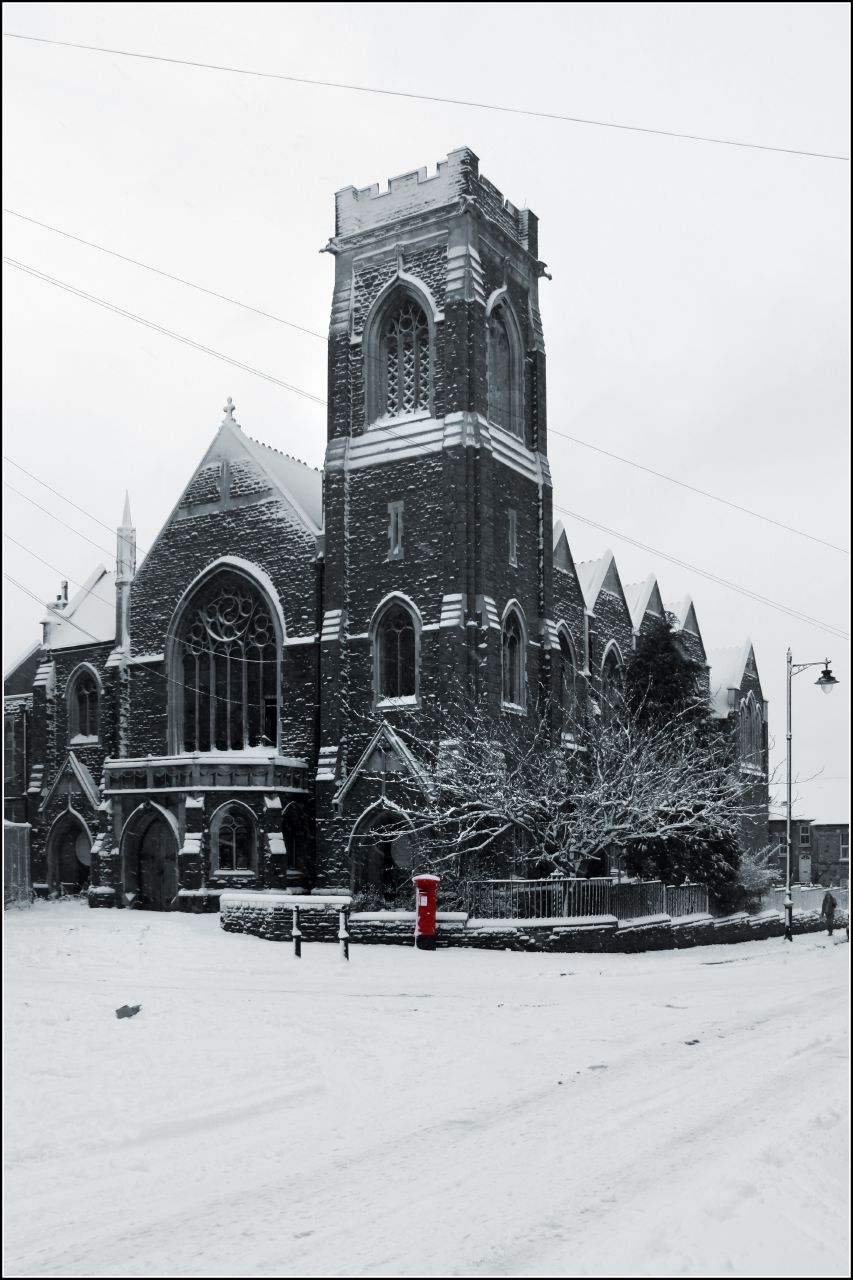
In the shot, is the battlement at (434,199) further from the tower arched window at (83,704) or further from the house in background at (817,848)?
the house in background at (817,848)

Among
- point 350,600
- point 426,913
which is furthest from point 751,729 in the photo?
point 426,913

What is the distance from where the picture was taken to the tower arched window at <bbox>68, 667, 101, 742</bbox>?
4134 centimetres

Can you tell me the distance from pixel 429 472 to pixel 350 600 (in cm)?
405

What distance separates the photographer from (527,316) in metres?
36.8

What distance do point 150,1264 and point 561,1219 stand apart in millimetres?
2234

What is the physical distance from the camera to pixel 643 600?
49.7 meters

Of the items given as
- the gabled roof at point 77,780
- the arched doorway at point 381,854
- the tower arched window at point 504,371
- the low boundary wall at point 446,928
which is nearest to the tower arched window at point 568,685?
the arched doorway at point 381,854

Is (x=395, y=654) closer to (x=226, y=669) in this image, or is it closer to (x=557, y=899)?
(x=226, y=669)

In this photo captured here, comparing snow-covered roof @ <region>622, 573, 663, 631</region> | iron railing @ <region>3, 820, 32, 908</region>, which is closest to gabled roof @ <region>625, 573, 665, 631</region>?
snow-covered roof @ <region>622, 573, 663, 631</region>

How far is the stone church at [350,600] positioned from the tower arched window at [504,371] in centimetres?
9

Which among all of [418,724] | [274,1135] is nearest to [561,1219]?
[274,1135]

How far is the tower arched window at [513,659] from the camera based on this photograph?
33.4m

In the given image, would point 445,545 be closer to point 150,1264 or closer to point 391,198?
point 391,198

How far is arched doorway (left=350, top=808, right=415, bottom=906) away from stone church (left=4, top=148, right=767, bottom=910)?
0.06m
